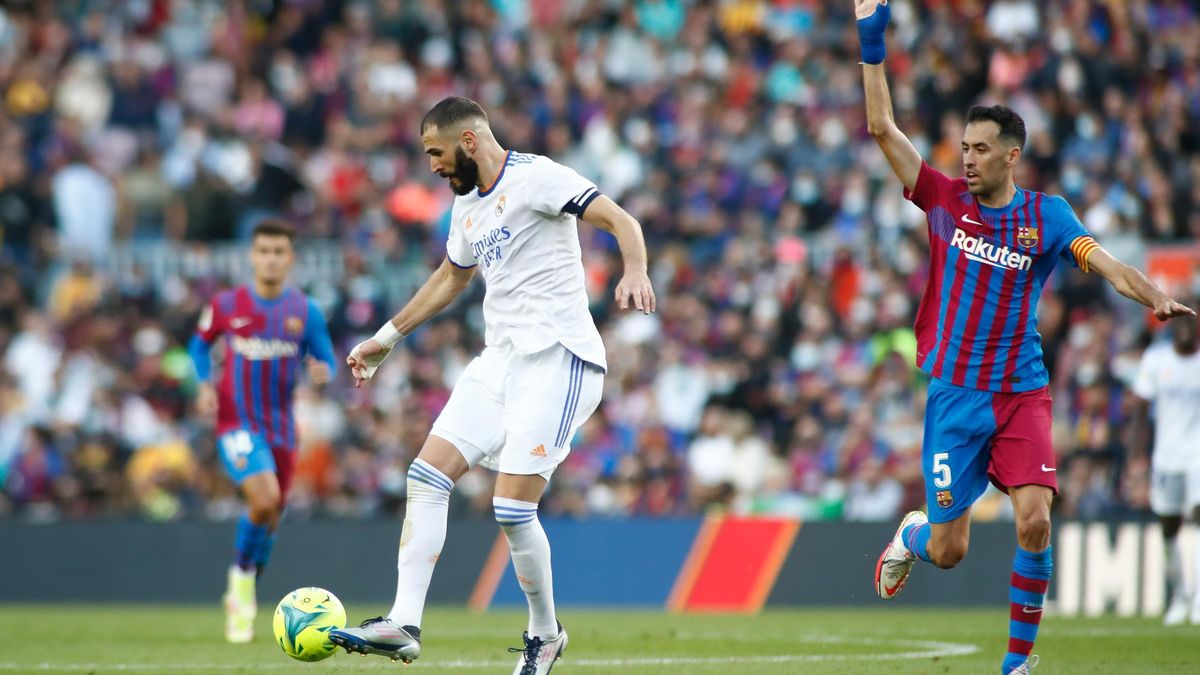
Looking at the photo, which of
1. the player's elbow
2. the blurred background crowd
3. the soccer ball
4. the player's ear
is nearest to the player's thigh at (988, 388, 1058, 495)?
the player's elbow

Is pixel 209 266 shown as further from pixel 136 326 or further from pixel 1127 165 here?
pixel 1127 165

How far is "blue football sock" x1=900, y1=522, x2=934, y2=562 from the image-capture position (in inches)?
346

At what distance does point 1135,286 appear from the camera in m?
7.64

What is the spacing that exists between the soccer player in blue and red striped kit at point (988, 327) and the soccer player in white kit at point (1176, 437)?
19.1 feet

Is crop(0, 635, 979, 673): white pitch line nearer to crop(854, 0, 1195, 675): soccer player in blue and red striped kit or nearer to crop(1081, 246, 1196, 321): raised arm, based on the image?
crop(854, 0, 1195, 675): soccer player in blue and red striped kit

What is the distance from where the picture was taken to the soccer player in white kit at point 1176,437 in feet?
44.9

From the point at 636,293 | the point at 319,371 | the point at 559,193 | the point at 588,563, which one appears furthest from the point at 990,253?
the point at 588,563

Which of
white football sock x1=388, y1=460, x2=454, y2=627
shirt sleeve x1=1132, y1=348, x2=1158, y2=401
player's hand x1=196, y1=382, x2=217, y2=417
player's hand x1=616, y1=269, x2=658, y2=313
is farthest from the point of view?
shirt sleeve x1=1132, y1=348, x2=1158, y2=401

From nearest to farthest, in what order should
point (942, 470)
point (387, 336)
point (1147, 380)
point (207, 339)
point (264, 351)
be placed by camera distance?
1. point (942, 470)
2. point (387, 336)
3. point (264, 351)
4. point (207, 339)
5. point (1147, 380)

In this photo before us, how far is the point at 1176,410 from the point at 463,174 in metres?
7.82

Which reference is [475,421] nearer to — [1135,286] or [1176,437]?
[1135,286]

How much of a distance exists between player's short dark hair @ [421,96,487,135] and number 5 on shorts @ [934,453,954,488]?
277cm

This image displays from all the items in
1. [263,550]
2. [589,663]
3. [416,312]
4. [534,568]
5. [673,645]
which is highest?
[416,312]

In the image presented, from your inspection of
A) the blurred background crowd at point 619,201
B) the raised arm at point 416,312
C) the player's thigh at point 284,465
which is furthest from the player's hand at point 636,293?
the blurred background crowd at point 619,201
